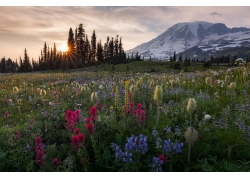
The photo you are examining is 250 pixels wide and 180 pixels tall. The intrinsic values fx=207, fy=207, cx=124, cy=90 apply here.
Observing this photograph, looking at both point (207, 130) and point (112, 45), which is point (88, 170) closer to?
point (207, 130)

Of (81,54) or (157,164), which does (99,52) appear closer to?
(81,54)

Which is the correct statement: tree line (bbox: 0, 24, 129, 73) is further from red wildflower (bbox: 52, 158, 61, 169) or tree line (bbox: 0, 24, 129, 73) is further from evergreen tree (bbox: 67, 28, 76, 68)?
red wildflower (bbox: 52, 158, 61, 169)

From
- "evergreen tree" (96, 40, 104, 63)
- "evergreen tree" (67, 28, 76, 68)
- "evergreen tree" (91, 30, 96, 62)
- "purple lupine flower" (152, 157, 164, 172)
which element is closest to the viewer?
"purple lupine flower" (152, 157, 164, 172)

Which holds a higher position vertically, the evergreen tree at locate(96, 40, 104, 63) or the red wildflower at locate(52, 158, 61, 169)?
the evergreen tree at locate(96, 40, 104, 63)

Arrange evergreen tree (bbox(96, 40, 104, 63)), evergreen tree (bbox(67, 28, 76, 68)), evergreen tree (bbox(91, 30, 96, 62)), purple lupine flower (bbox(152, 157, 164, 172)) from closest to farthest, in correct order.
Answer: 1. purple lupine flower (bbox(152, 157, 164, 172))
2. evergreen tree (bbox(67, 28, 76, 68))
3. evergreen tree (bbox(91, 30, 96, 62))
4. evergreen tree (bbox(96, 40, 104, 63))

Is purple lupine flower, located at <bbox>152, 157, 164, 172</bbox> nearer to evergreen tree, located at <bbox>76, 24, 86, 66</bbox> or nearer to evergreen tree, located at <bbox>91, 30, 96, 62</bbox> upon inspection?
evergreen tree, located at <bbox>76, 24, 86, 66</bbox>

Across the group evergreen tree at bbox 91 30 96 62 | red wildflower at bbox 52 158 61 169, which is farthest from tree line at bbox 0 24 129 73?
red wildflower at bbox 52 158 61 169

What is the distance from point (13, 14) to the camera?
5020 mm

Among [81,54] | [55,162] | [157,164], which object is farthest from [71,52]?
[157,164]

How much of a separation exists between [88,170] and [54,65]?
89.5 m

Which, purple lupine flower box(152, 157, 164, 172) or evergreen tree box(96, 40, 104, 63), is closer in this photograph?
purple lupine flower box(152, 157, 164, 172)

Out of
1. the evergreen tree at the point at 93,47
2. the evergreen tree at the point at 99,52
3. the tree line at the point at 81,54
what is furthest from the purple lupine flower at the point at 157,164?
the evergreen tree at the point at 93,47
